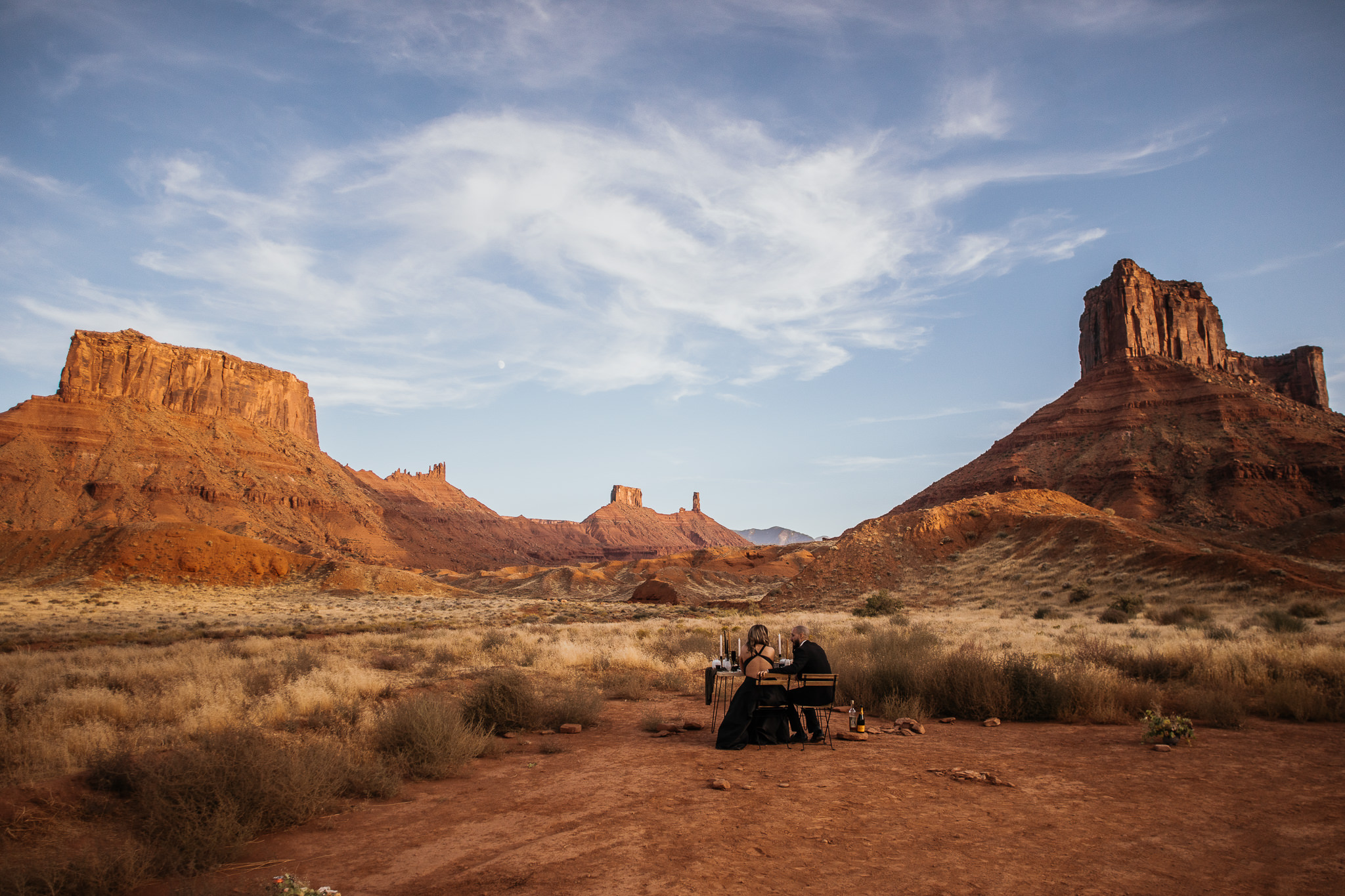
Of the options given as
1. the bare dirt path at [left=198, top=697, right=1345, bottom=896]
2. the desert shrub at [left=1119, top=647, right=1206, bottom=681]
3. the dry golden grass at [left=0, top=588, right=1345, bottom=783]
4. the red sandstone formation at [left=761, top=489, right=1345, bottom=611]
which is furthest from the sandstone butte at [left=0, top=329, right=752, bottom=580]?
the desert shrub at [left=1119, top=647, right=1206, bottom=681]

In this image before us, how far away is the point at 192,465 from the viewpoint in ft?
272

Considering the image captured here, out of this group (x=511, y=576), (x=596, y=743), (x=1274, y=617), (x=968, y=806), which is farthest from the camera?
(x=511, y=576)

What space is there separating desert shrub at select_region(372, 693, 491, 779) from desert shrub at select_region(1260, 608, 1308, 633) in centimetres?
2020

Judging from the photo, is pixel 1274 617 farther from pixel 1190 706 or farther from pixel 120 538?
pixel 120 538

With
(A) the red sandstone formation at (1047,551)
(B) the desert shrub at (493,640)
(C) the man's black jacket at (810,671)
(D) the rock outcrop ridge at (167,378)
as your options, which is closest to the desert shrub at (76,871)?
(C) the man's black jacket at (810,671)

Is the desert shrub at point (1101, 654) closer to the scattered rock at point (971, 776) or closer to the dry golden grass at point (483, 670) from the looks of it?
the dry golden grass at point (483, 670)

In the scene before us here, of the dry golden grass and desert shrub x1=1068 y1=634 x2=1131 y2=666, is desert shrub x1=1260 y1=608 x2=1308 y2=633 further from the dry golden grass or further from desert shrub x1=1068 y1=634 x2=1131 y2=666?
desert shrub x1=1068 y1=634 x2=1131 y2=666

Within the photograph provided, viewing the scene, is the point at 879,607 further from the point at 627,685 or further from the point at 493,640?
the point at 627,685

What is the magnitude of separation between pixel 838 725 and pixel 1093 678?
387cm

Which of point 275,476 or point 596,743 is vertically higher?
point 275,476

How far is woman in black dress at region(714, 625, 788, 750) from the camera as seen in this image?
8.80 metres

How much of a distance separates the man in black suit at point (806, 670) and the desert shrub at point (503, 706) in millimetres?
3836

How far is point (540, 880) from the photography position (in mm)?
4832

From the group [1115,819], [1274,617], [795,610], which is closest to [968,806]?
[1115,819]
